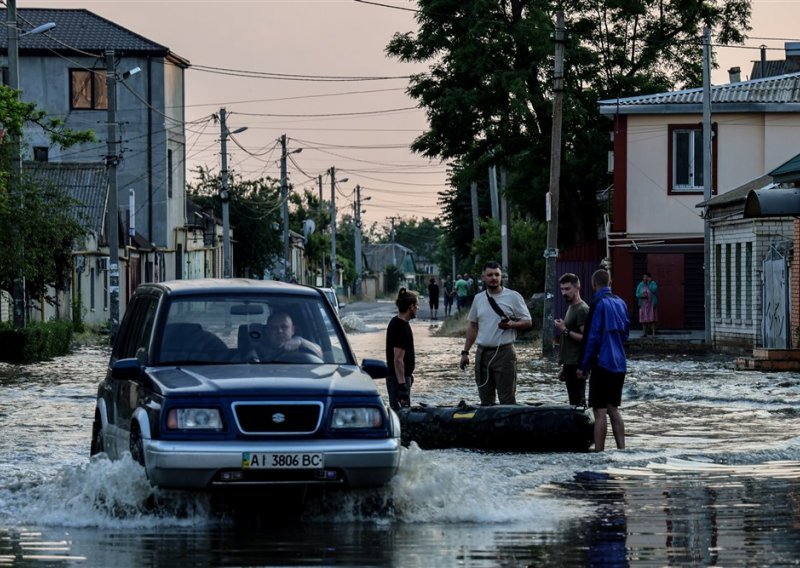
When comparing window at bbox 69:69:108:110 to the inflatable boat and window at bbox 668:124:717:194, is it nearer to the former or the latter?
window at bbox 668:124:717:194

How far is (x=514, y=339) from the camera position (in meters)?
16.1

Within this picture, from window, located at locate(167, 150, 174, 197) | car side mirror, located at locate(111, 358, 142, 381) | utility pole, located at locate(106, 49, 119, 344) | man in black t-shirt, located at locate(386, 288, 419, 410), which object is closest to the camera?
car side mirror, located at locate(111, 358, 142, 381)

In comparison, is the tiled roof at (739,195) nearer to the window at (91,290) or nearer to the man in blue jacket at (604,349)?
the man in blue jacket at (604,349)

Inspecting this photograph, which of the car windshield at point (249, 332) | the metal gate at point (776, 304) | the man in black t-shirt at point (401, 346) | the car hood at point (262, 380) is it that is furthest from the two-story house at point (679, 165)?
the car hood at point (262, 380)

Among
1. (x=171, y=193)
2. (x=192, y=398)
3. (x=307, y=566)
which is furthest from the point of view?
(x=171, y=193)

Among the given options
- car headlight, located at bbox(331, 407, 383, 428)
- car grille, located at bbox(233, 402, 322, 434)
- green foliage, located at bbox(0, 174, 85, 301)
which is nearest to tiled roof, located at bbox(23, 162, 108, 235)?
green foliage, located at bbox(0, 174, 85, 301)

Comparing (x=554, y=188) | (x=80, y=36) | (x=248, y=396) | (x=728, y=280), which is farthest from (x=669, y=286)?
(x=248, y=396)

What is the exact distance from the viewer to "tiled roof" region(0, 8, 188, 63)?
7012 centimetres

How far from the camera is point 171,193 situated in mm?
72875

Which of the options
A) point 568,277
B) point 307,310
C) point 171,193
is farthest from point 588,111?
point 307,310

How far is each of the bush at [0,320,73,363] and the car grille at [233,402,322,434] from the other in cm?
2462

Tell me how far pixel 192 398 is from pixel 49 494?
2.16 meters

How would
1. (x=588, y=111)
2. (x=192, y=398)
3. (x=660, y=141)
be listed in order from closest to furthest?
(x=192, y=398) < (x=660, y=141) < (x=588, y=111)

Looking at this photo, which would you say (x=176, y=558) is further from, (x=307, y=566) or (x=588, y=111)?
(x=588, y=111)
